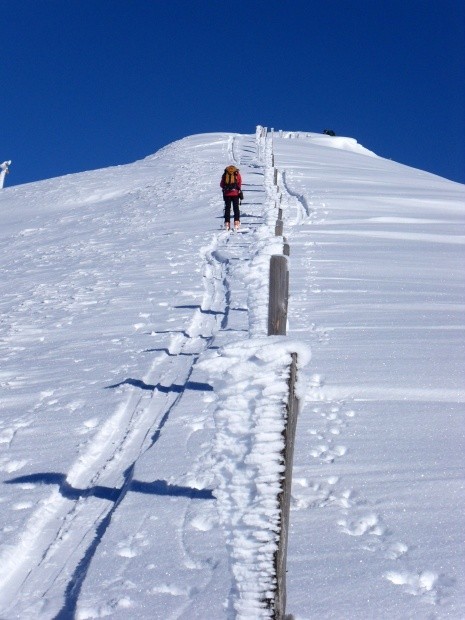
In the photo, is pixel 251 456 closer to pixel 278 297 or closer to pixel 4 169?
pixel 278 297

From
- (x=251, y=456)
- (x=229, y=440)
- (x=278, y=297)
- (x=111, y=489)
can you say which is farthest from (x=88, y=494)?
(x=251, y=456)

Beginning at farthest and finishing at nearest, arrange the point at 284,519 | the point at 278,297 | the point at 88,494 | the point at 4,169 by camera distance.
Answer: the point at 4,169 < the point at 88,494 < the point at 278,297 < the point at 284,519

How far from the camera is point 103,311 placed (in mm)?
9039

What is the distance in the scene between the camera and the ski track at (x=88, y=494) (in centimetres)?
310

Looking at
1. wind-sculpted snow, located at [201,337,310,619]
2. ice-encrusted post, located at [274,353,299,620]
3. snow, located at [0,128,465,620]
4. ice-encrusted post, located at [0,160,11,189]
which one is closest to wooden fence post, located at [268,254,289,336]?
snow, located at [0,128,465,620]

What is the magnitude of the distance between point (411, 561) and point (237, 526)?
135 cm

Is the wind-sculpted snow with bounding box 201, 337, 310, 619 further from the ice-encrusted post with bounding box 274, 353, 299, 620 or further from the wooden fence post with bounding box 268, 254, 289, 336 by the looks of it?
the wooden fence post with bounding box 268, 254, 289, 336

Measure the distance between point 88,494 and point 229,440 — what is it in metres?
2.11

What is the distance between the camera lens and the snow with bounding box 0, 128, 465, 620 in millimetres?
2275

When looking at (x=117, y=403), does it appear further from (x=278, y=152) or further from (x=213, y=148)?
(x=213, y=148)

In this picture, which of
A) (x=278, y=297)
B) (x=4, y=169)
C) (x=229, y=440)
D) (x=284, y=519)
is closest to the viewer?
(x=284, y=519)

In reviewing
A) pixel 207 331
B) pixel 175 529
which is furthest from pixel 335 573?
pixel 207 331

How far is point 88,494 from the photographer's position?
3979mm

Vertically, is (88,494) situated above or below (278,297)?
below
